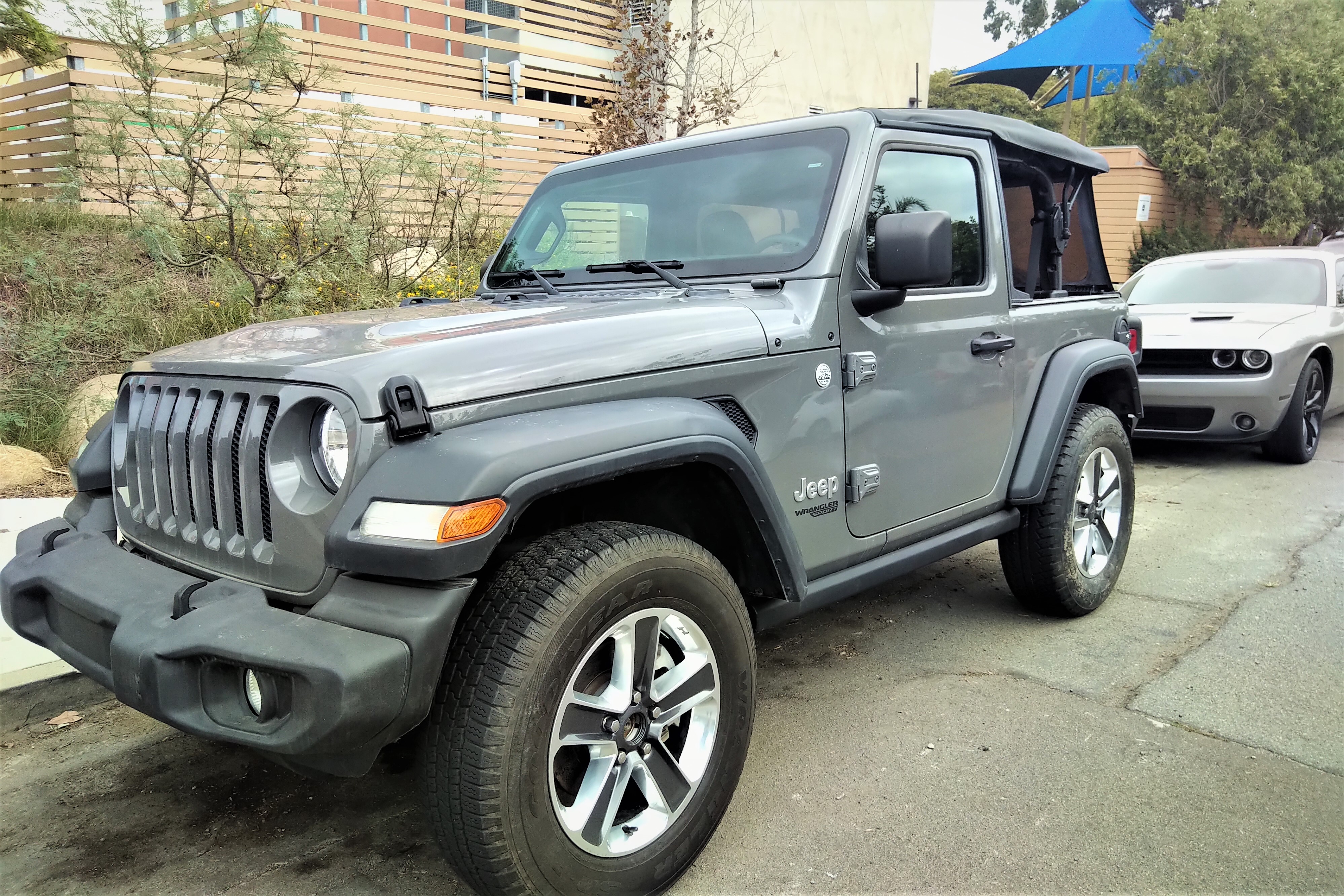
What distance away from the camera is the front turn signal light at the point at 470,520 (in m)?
1.90

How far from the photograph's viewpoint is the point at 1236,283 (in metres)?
8.22

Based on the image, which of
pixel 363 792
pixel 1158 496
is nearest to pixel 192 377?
pixel 363 792

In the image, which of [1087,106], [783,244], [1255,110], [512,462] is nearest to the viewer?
[512,462]

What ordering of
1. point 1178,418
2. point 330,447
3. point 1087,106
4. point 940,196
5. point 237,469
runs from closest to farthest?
point 330,447 → point 237,469 → point 940,196 → point 1178,418 → point 1087,106

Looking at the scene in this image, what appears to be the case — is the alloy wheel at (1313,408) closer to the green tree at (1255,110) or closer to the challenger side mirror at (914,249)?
the challenger side mirror at (914,249)

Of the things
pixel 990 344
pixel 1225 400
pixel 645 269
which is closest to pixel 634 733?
pixel 645 269

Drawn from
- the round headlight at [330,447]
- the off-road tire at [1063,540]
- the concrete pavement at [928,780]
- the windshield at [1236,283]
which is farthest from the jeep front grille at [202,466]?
the windshield at [1236,283]

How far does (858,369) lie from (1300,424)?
5.96 m

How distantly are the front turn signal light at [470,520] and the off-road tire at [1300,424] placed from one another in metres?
7.15

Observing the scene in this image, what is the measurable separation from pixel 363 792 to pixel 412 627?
1306mm

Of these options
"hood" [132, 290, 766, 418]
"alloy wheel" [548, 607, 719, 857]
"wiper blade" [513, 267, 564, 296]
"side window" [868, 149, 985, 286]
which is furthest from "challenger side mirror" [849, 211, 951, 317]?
"alloy wheel" [548, 607, 719, 857]

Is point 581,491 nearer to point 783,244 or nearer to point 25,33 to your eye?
point 783,244

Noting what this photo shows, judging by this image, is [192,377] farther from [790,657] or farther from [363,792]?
[790,657]

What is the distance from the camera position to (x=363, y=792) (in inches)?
114
